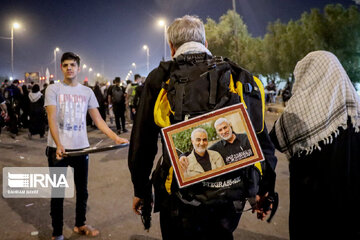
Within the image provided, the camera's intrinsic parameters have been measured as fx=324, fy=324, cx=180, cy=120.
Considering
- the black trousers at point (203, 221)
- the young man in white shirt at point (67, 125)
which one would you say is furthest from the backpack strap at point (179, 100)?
the young man in white shirt at point (67, 125)

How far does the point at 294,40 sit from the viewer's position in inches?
1391

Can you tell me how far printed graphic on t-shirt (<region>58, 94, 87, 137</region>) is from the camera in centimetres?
366

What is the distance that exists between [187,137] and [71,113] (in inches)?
90.8

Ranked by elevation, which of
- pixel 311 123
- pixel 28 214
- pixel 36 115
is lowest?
pixel 28 214

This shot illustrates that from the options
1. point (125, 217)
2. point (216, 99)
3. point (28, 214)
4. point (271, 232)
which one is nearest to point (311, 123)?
point (216, 99)

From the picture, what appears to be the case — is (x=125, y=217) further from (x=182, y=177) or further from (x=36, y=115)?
(x=36, y=115)

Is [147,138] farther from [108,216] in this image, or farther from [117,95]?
[117,95]

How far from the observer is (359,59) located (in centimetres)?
2695

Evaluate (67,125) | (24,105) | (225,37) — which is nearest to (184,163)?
(67,125)

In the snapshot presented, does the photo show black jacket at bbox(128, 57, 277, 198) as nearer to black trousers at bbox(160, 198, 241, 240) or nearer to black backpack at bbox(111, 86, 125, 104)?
black trousers at bbox(160, 198, 241, 240)

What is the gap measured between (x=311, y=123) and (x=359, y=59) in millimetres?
28858

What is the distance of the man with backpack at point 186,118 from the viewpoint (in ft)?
5.97

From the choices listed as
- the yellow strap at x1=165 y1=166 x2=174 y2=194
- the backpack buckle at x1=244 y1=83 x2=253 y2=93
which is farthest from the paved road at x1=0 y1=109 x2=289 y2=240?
the backpack buckle at x1=244 y1=83 x2=253 y2=93

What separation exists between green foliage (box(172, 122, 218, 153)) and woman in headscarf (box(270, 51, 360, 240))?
0.85m
